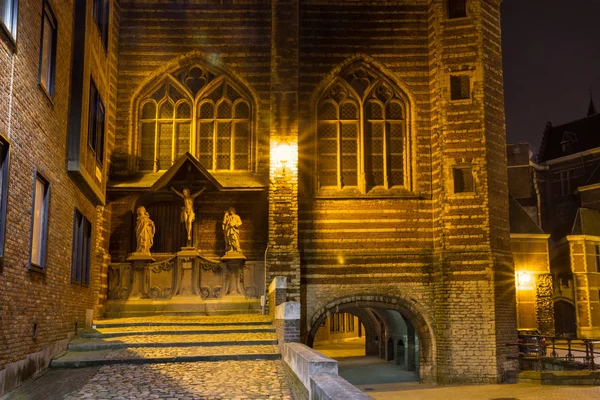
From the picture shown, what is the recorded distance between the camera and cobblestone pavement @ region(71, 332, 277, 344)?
512 inches

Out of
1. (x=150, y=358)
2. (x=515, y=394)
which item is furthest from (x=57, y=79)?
(x=515, y=394)

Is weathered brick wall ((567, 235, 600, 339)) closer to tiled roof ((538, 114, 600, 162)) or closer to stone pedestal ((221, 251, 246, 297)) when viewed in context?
tiled roof ((538, 114, 600, 162))

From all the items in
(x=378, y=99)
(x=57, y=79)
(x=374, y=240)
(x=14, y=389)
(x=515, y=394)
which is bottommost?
(x=515, y=394)

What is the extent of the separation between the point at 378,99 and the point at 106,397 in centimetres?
1368

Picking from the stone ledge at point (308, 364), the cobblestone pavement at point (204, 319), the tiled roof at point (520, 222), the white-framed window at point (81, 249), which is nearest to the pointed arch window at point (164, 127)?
the white-framed window at point (81, 249)

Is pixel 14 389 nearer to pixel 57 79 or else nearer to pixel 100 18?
pixel 57 79

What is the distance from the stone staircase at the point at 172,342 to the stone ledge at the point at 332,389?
4.75 m

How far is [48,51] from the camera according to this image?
38.3ft

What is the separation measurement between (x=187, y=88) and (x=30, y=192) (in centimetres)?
1031

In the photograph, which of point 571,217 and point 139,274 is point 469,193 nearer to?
point 139,274

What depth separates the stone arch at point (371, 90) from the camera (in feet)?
65.1

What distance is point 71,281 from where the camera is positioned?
1374cm

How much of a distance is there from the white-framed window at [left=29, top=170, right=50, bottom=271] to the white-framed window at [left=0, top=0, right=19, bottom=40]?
2381mm

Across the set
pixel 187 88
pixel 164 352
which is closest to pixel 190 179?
pixel 187 88
